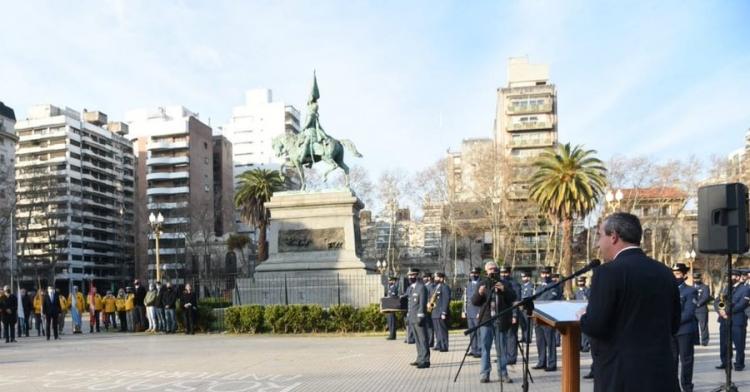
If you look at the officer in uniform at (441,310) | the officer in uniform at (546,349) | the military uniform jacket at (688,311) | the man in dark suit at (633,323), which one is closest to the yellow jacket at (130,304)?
the officer in uniform at (441,310)

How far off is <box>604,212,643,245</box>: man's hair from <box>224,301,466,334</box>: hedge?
1830 cm

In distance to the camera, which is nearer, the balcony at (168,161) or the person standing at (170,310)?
the person standing at (170,310)

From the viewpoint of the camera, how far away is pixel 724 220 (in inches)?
366

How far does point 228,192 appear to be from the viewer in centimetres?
11006

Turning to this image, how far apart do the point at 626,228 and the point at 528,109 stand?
8587cm

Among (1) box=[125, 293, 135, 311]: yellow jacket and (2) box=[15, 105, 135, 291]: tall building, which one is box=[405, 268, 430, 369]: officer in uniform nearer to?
(1) box=[125, 293, 135, 311]: yellow jacket

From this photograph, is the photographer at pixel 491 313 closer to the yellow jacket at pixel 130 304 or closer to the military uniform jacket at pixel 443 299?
the military uniform jacket at pixel 443 299

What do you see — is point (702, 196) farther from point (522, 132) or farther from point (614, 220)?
point (522, 132)

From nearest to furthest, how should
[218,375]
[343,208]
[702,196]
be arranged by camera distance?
1. [702,196]
2. [218,375]
3. [343,208]

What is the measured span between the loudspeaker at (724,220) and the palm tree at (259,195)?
45365 millimetres

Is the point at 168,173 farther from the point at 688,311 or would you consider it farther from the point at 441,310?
the point at 688,311

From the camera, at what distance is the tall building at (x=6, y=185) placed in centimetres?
6806

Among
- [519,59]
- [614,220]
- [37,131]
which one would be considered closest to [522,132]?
[519,59]

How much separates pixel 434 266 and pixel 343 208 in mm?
58783
